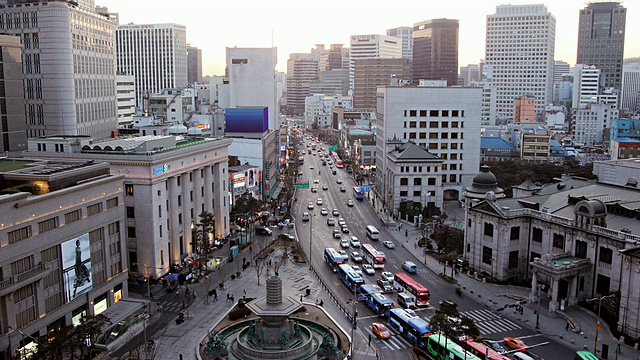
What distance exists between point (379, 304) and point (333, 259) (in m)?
18.5

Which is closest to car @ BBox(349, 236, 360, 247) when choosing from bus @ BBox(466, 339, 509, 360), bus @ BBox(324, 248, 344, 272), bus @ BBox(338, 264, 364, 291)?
bus @ BBox(324, 248, 344, 272)

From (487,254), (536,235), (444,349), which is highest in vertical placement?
(536,235)

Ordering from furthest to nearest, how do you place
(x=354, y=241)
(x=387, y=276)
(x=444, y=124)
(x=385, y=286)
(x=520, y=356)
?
(x=444, y=124)
(x=354, y=241)
(x=387, y=276)
(x=385, y=286)
(x=520, y=356)

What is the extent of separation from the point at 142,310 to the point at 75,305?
7.06 meters

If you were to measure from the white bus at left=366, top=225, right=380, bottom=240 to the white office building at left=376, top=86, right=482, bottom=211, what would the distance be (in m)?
33.1

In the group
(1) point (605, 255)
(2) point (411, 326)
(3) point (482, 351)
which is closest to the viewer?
(3) point (482, 351)

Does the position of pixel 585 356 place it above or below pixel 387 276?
above

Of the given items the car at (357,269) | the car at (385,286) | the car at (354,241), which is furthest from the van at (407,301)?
the car at (354,241)

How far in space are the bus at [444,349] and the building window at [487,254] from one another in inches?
1085

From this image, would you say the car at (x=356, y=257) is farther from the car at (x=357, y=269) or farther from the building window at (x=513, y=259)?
the building window at (x=513, y=259)

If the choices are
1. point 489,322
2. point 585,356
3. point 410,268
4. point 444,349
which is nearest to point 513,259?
point 410,268

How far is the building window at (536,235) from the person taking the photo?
78.4 m

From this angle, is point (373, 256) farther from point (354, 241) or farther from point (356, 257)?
point (354, 241)

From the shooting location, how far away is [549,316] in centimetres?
6750
